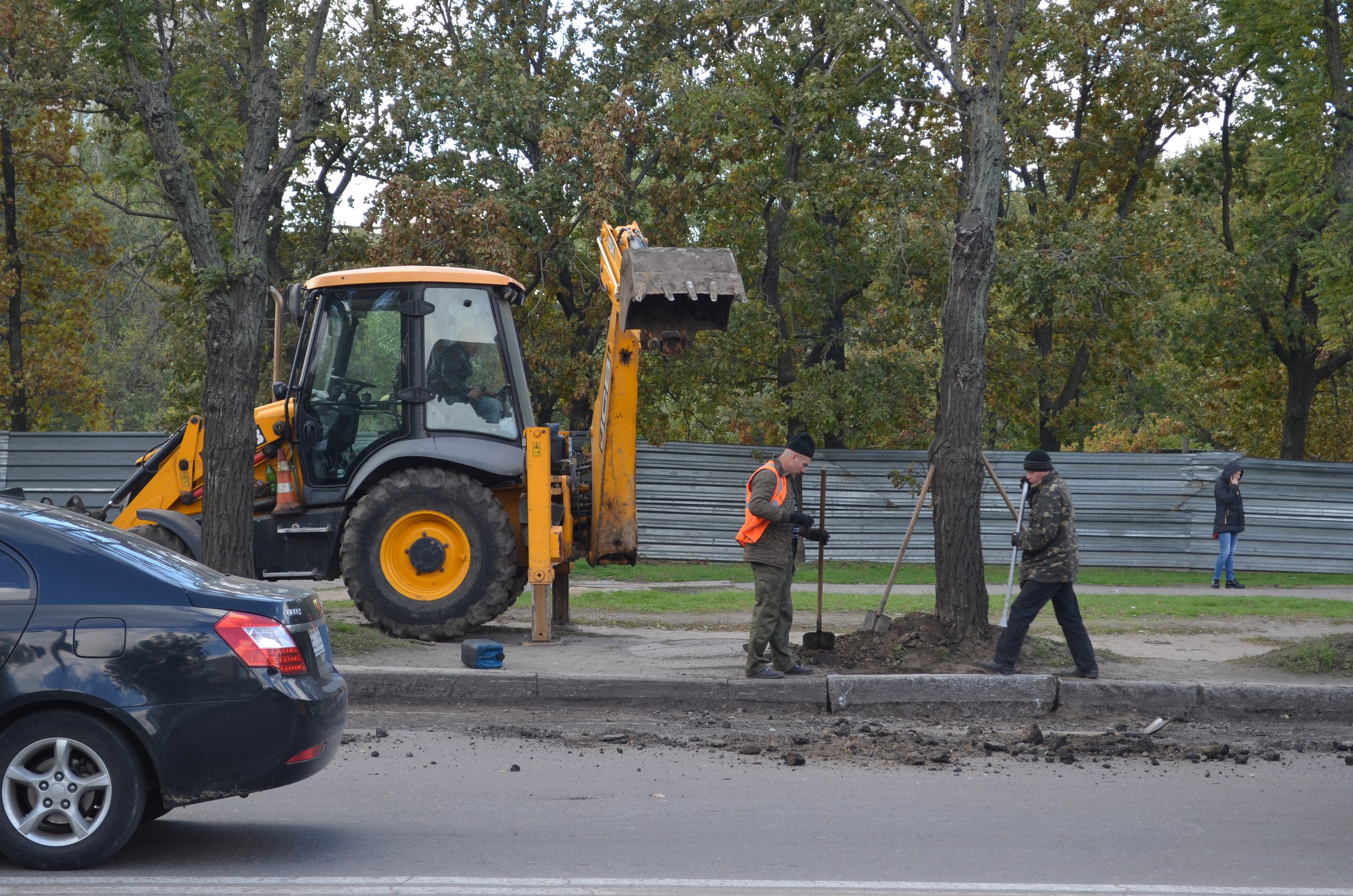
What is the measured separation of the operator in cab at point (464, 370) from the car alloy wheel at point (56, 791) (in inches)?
240

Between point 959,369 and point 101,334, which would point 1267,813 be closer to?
point 959,369

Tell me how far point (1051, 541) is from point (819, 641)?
1.95 metres

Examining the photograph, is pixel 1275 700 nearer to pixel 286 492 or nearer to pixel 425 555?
pixel 425 555

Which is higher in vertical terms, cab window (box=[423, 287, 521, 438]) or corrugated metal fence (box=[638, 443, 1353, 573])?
cab window (box=[423, 287, 521, 438])

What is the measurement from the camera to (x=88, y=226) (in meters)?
23.3

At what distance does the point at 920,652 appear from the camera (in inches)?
365

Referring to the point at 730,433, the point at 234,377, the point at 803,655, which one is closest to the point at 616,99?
the point at 730,433

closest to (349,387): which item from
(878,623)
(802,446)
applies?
(802,446)

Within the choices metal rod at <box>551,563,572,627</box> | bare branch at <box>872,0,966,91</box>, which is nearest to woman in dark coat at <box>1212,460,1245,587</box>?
bare branch at <box>872,0,966,91</box>

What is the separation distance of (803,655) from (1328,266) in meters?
12.0

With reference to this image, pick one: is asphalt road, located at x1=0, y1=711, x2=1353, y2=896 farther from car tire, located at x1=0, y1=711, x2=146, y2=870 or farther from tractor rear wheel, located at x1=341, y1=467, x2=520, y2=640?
tractor rear wheel, located at x1=341, y1=467, x2=520, y2=640

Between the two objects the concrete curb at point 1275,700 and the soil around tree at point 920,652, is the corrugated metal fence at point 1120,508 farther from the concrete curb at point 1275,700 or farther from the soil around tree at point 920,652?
the concrete curb at point 1275,700

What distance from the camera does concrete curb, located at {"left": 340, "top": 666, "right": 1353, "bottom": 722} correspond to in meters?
8.52

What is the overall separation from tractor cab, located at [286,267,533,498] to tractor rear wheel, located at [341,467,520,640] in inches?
20.2
